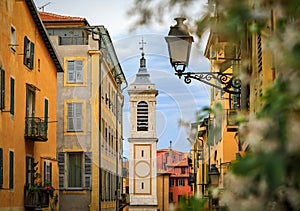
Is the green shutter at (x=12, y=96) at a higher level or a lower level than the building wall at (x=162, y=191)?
higher

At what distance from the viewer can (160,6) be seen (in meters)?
3.50

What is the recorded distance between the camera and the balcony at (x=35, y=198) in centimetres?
2452

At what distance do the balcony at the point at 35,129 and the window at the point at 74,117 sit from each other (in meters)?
12.5

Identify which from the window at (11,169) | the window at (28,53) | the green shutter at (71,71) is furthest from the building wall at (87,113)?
the window at (11,169)

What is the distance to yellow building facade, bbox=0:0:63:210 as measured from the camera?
22453 millimetres

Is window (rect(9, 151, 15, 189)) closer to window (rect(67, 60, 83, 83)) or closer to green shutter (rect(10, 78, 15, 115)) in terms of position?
green shutter (rect(10, 78, 15, 115))

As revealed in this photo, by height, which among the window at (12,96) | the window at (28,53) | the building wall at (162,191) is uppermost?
the window at (28,53)

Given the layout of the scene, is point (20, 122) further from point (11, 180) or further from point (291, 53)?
point (291, 53)

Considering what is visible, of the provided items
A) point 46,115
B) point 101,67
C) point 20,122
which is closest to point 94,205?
point 101,67

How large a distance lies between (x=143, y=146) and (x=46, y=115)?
46.1 meters

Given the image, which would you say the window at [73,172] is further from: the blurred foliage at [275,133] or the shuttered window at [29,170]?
the blurred foliage at [275,133]

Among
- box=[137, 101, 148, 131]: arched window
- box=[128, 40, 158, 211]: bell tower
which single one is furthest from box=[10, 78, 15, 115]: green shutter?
box=[137, 101, 148, 131]: arched window

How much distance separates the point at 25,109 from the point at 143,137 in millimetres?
47916

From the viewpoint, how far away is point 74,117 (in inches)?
1515
